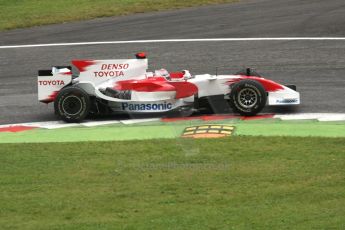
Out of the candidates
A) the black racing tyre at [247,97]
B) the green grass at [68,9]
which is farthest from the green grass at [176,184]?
the green grass at [68,9]

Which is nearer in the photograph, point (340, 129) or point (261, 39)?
point (340, 129)

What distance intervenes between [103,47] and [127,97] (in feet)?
22.6

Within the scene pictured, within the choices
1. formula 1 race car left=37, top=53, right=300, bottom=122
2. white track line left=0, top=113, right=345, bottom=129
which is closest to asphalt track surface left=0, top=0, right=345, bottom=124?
white track line left=0, top=113, right=345, bottom=129

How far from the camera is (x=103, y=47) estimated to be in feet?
70.0

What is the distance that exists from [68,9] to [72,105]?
38.7 ft

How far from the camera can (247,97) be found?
14.3m

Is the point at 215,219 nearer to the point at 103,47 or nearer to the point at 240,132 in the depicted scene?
the point at 240,132

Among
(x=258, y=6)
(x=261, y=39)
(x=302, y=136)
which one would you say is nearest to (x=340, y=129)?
(x=302, y=136)

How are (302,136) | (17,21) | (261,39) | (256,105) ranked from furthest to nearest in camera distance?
(17,21)
(261,39)
(256,105)
(302,136)

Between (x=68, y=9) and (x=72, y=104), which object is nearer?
(x=72, y=104)

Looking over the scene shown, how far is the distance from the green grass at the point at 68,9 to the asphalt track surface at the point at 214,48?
0.60 m

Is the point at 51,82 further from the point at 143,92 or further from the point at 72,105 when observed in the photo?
the point at 143,92

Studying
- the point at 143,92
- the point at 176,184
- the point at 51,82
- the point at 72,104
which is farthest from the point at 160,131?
the point at 176,184

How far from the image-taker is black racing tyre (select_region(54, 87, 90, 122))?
1451cm
